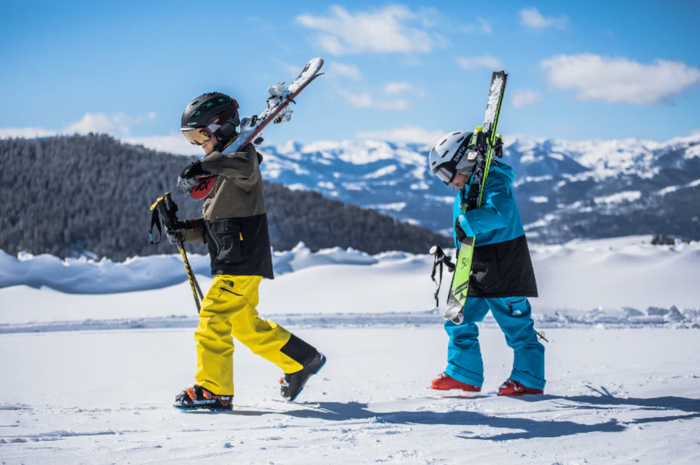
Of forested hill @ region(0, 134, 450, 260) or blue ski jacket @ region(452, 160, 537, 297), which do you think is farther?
forested hill @ region(0, 134, 450, 260)

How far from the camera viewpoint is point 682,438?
290 centimetres

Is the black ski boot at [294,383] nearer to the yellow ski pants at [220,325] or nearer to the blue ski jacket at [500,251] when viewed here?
the yellow ski pants at [220,325]

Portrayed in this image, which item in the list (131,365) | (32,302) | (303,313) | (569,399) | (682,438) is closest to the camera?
(682,438)

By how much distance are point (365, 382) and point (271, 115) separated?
81.7 inches

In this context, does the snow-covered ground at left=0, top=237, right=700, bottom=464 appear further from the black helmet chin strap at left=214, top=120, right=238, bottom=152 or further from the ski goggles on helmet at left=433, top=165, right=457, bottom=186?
the black helmet chin strap at left=214, top=120, right=238, bottom=152

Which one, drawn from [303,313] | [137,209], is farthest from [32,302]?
[137,209]

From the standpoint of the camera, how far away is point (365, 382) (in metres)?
4.80

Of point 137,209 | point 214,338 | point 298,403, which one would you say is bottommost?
point 298,403

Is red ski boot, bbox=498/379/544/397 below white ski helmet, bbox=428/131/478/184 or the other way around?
below

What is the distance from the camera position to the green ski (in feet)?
13.6

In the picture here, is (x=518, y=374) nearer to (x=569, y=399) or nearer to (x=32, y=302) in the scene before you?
(x=569, y=399)

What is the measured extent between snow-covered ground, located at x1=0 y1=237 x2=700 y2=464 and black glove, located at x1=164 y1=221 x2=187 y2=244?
3.41 feet

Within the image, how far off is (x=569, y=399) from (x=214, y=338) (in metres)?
2.24

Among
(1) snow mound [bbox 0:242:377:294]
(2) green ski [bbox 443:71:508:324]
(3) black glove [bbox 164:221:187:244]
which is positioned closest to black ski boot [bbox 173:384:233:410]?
(3) black glove [bbox 164:221:187:244]
